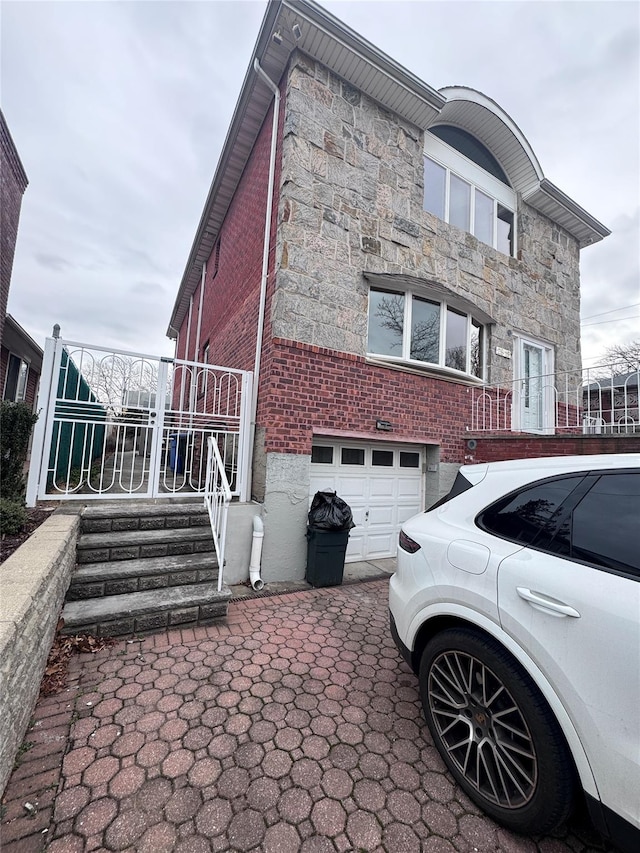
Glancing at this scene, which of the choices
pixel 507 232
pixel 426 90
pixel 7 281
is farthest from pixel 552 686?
pixel 7 281

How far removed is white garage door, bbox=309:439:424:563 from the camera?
18.2 feet

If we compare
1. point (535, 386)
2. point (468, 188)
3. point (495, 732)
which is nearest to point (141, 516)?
point (495, 732)

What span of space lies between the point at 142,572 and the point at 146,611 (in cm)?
44

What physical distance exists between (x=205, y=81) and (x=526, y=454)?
919 centimetres

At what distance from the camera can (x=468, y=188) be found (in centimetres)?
752

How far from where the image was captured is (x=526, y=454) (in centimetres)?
575

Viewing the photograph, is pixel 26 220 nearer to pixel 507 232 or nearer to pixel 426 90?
pixel 426 90

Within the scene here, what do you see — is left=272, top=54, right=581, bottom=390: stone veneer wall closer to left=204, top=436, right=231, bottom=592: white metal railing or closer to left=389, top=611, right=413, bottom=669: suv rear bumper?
left=204, top=436, right=231, bottom=592: white metal railing

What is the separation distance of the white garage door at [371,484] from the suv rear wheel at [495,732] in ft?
11.6

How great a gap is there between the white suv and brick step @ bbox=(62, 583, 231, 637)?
214 centimetres

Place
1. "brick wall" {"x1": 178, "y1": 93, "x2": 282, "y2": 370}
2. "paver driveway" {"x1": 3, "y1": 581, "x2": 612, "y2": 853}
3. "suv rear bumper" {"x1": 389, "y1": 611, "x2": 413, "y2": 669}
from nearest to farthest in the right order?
"paver driveway" {"x1": 3, "y1": 581, "x2": 612, "y2": 853} → "suv rear bumper" {"x1": 389, "y1": 611, "x2": 413, "y2": 669} → "brick wall" {"x1": 178, "y1": 93, "x2": 282, "y2": 370}

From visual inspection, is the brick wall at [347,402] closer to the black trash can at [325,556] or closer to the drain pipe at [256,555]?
the drain pipe at [256,555]

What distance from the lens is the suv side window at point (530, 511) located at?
1756mm

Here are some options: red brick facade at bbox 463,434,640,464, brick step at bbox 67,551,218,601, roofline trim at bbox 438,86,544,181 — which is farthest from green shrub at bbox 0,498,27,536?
roofline trim at bbox 438,86,544,181
